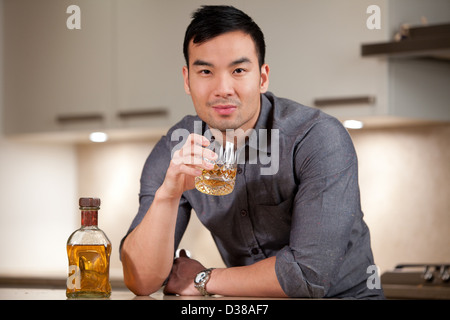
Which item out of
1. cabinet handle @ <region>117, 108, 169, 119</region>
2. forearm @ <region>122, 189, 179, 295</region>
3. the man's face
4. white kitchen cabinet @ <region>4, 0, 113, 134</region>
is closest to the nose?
the man's face

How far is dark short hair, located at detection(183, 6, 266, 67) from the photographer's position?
53.8 inches

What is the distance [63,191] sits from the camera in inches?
130

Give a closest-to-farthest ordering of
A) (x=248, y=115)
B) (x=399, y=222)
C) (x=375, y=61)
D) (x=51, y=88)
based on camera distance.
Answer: (x=248, y=115) → (x=375, y=61) → (x=399, y=222) → (x=51, y=88)

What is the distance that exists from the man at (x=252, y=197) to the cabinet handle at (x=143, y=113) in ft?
3.54

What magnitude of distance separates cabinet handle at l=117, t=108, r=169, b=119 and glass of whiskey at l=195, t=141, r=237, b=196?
1.42m

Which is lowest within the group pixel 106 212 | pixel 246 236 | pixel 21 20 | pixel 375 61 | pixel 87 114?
pixel 106 212

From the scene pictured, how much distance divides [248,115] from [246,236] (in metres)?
0.26

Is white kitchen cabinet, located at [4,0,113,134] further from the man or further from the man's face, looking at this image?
the man's face

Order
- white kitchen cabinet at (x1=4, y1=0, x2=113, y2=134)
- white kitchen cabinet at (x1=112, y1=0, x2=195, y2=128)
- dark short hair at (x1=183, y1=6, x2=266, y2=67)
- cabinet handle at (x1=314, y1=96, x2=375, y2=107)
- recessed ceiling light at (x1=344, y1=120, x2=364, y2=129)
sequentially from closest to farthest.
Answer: dark short hair at (x1=183, y1=6, x2=266, y2=67), cabinet handle at (x1=314, y1=96, x2=375, y2=107), recessed ceiling light at (x1=344, y1=120, x2=364, y2=129), white kitchen cabinet at (x1=112, y1=0, x2=195, y2=128), white kitchen cabinet at (x1=4, y1=0, x2=113, y2=134)

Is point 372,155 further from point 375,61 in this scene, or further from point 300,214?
A: point 300,214

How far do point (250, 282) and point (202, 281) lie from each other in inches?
4.3

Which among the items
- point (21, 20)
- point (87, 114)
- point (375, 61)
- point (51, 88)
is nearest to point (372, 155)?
point (375, 61)

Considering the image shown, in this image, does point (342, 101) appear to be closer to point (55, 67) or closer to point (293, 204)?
point (293, 204)

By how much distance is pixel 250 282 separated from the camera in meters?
1.27
